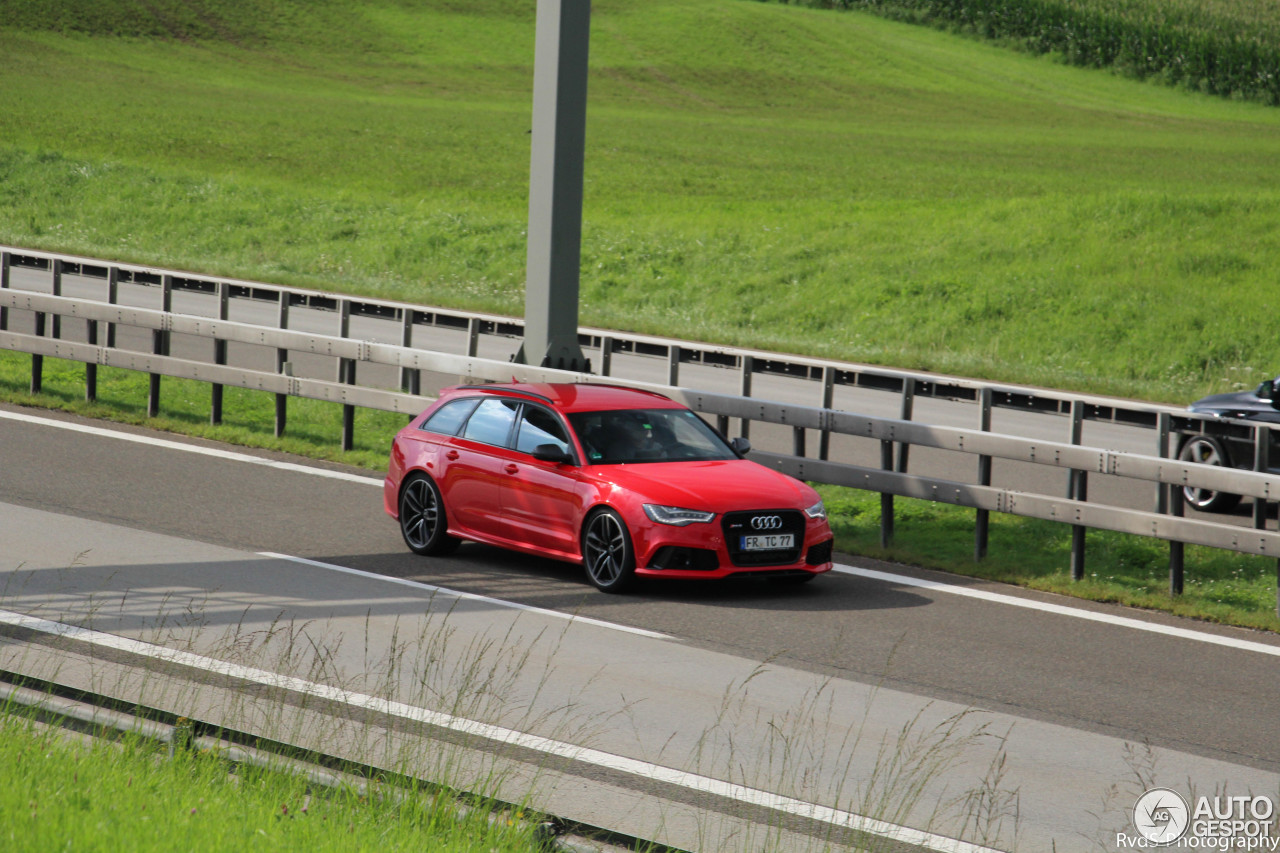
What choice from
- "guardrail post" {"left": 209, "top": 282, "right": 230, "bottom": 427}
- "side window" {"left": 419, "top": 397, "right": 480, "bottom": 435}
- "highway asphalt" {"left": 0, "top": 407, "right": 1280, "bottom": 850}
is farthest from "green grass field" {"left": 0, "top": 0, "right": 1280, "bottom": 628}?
"side window" {"left": 419, "top": 397, "right": 480, "bottom": 435}

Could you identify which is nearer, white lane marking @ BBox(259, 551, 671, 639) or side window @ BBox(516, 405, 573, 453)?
white lane marking @ BBox(259, 551, 671, 639)

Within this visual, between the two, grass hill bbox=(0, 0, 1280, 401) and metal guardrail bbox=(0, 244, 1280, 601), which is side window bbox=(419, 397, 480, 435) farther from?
grass hill bbox=(0, 0, 1280, 401)

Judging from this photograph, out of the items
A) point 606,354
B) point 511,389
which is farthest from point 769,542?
point 606,354

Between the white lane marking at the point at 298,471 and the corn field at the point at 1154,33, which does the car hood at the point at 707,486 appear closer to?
the white lane marking at the point at 298,471

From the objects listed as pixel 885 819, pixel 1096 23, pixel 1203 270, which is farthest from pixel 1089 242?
pixel 1096 23

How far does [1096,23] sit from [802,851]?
96.2 meters

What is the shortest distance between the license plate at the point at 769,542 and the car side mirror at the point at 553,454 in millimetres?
1440

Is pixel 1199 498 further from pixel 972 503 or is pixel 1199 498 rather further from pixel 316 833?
pixel 316 833

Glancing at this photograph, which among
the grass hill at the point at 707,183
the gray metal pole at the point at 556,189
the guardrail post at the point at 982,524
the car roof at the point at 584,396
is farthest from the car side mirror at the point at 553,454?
the grass hill at the point at 707,183

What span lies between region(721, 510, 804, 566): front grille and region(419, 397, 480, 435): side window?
2.57 metres

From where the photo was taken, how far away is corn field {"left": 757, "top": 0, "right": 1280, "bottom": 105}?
8562 centimetres

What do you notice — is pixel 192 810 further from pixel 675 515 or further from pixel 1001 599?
pixel 1001 599

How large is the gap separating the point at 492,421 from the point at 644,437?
119 cm

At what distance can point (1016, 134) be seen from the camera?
66250 mm
